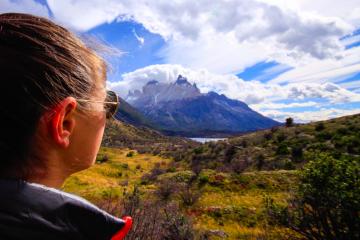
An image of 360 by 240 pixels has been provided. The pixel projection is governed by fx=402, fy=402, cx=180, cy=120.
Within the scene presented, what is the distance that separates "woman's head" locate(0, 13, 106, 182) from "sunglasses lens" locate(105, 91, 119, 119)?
0.14 meters

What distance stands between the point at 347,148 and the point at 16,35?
29.2m

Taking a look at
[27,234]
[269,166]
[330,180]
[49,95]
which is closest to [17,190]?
[27,234]

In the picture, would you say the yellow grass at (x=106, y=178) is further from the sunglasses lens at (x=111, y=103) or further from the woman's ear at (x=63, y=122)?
the woman's ear at (x=63, y=122)

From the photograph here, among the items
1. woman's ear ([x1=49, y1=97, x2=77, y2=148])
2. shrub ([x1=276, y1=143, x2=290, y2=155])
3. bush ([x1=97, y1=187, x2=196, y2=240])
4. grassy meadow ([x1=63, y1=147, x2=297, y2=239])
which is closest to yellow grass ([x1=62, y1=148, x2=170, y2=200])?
grassy meadow ([x1=63, y1=147, x2=297, y2=239])

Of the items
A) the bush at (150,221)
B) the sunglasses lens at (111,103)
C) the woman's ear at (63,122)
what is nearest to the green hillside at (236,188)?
the bush at (150,221)

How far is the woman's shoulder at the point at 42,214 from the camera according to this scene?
78 cm

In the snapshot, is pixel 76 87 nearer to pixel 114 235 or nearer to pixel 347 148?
pixel 114 235

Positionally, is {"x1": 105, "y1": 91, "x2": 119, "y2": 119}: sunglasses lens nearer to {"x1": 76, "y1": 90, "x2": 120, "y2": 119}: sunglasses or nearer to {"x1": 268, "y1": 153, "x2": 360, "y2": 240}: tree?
{"x1": 76, "y1": 90, "x2": 120, "y2": 119}: sunglasses

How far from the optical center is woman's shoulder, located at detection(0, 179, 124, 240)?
2.55 ft

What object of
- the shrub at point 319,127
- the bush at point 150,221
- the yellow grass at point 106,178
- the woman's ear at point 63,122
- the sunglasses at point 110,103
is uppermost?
the shrub at point 319,127

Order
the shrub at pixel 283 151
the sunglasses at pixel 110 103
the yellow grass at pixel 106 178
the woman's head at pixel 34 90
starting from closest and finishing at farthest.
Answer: the woman's head at pixel 34 90 → the sunglasses at pixel 110 103 → the yellow grass at pixel 106 178 → the shrub at pixel 283 151

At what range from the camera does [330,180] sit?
7871mm

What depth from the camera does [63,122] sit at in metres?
0.96

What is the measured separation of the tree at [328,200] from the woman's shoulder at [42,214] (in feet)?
24.7
